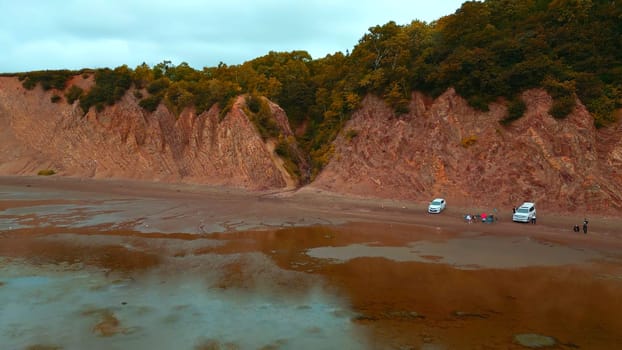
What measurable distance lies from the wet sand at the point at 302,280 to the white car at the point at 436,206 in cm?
81

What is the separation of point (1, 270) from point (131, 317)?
9.85 m

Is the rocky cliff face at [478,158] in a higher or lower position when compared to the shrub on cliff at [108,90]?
lower

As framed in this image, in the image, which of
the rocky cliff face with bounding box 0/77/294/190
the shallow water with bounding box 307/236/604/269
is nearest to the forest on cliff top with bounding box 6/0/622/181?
the rocky cliff face with bounding box 0/77/294/190

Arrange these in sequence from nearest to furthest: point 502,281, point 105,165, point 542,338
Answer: point 542,338 < point 502,281 < point 105,165

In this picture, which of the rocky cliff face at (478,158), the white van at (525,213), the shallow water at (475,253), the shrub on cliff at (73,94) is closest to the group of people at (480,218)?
the white van at (525,213)

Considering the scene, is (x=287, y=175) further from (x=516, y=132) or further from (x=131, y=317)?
(x=131, y=317)

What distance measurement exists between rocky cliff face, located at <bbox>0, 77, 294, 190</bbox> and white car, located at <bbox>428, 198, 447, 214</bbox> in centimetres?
1749

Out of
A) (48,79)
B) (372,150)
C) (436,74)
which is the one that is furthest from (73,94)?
(436,74)

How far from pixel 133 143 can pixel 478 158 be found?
4161 cm

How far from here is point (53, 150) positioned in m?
54.8

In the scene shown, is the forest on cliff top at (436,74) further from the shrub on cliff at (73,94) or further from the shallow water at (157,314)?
the shallow water at (157,314)

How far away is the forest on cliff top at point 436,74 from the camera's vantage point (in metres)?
35.4

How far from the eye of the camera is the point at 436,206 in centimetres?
3309

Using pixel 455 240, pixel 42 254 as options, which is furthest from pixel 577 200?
pixel 42 254
